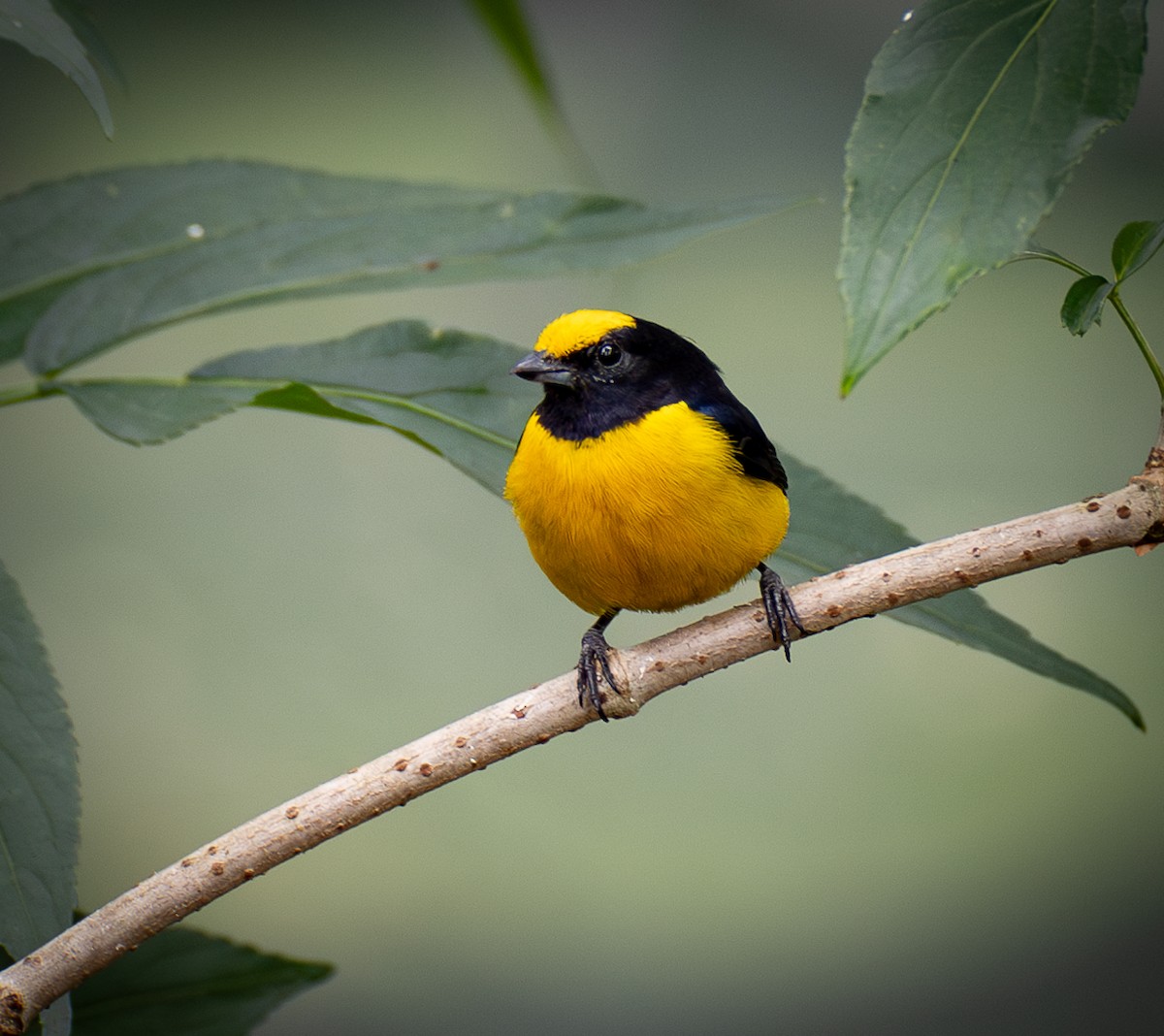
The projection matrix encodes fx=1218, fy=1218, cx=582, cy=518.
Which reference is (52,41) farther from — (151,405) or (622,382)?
(622,382)

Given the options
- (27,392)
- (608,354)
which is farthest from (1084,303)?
(27,392)

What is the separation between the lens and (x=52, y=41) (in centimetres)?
55

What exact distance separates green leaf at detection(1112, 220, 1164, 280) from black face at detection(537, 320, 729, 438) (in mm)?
342

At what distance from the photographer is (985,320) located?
6.87 ft

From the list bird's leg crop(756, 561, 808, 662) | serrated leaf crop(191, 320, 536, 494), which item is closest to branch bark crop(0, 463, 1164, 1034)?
bird's leg crop(756, 561, 808, 662)

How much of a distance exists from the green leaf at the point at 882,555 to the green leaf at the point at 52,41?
0.43 m

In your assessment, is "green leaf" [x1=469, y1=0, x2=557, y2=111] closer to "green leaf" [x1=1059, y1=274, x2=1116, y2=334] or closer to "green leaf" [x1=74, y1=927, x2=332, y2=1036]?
"green leaf" [x1=1059, y1=274, x2=1116, y2=334]

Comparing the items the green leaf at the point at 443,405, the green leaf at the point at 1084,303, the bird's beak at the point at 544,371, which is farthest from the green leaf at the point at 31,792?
the green leaf at the point at 1084,303

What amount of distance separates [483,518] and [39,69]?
922 mm

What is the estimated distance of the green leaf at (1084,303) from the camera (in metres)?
0.57

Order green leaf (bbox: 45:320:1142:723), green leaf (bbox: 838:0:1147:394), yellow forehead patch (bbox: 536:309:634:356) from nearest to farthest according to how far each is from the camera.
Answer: green leaf (bbox: 838:0:1147:394)
green leaf (bbox: 45:320:1142:723)
yellow forehead patch (bbox: 536:309:634:356)

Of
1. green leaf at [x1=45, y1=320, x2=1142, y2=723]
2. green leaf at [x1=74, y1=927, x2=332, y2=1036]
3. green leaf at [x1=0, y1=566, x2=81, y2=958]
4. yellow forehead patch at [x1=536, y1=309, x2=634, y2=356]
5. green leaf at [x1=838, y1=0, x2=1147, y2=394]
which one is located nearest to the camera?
green leaf at [x1=838, y1=0, x2=1147, y2=394]

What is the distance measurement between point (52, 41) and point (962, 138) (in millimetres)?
400

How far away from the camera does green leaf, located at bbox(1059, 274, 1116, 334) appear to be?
0.57 meters
